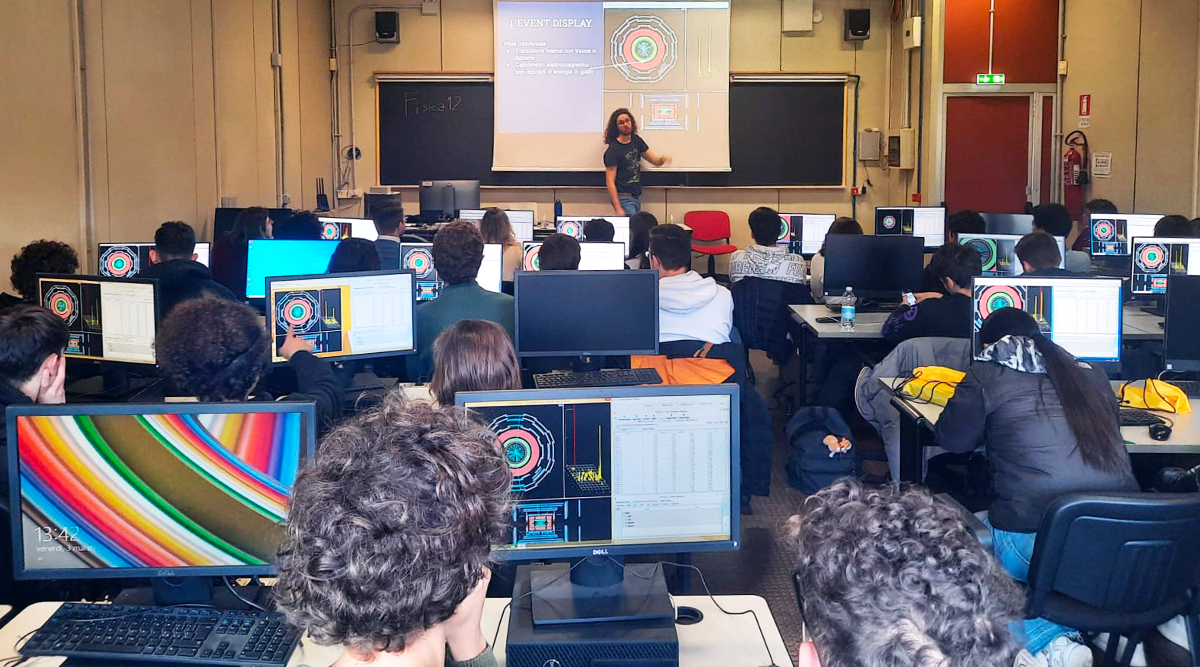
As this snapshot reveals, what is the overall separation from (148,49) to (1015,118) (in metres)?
7.46

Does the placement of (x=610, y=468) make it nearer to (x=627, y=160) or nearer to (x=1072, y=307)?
(x=1072, y=307)

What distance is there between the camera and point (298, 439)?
1.98 meters

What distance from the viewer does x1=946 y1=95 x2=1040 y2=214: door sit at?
34.1 feet

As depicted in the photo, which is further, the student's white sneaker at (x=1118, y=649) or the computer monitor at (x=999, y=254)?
the computer monitor at (x=999, y=254)

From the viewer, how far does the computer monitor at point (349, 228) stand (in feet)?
23.0

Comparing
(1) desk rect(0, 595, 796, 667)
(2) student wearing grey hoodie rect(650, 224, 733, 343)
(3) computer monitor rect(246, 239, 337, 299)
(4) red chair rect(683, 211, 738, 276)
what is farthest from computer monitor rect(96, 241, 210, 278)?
(4) red chair rect(683, 211, 738, 276)

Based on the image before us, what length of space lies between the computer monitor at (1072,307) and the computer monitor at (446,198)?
6493 mm

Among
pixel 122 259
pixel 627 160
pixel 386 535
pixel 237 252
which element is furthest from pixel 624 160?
pixel 386 535

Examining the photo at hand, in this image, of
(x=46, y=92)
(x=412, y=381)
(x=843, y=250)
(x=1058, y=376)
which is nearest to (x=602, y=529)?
(x=1058, y=376)

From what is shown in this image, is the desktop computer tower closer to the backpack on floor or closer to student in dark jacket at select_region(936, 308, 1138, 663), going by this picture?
student in dark jacket at select_region(936, 308, 1138, 663)

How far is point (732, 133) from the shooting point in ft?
36.9

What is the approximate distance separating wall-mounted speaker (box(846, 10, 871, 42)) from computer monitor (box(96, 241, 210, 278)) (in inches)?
291

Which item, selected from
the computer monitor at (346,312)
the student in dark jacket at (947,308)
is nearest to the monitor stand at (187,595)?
the computer monitor at (346,312)

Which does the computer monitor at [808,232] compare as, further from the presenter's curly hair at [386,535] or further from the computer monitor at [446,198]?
the presenter's curly hair at [386,535]
